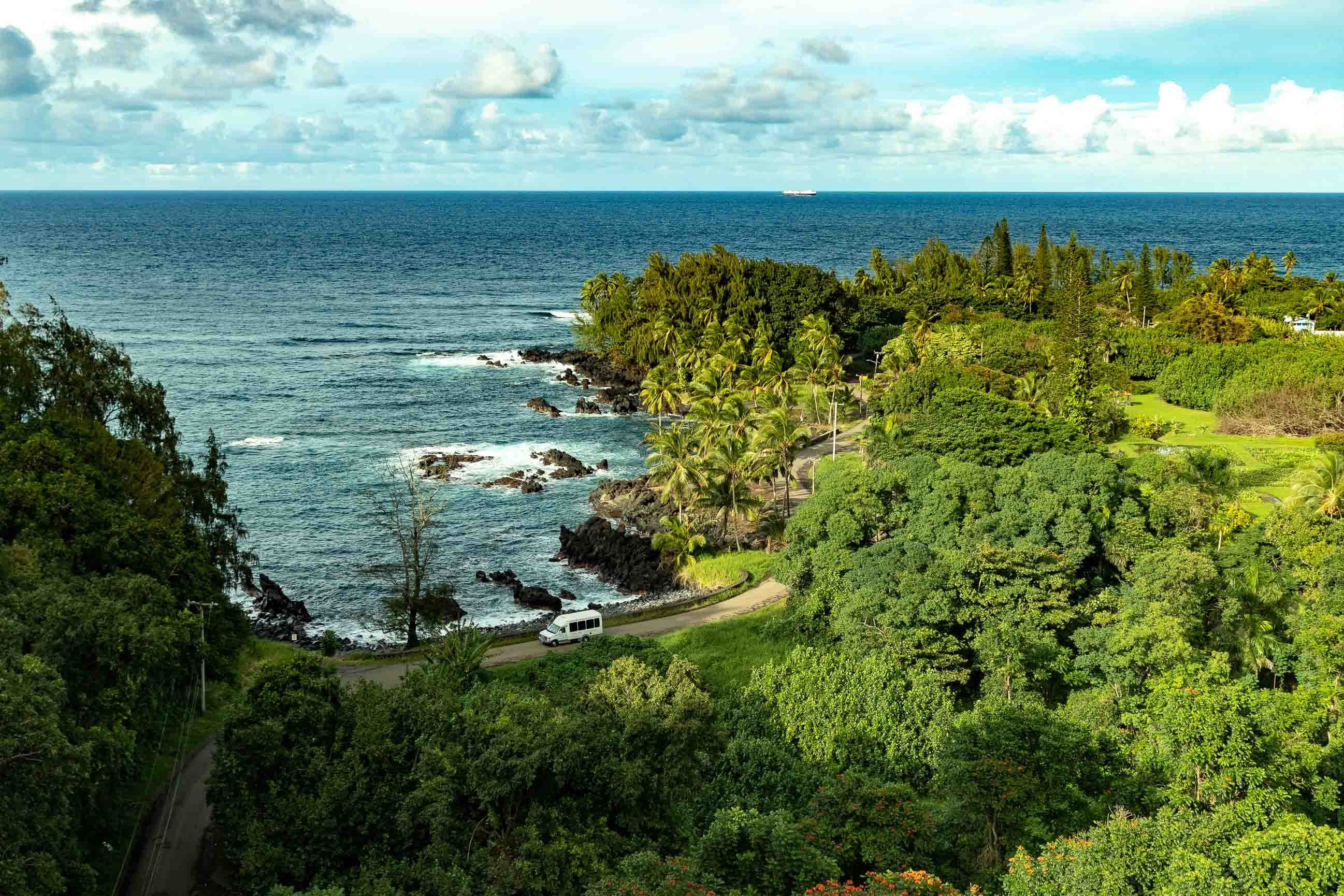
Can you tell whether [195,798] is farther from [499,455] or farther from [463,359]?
[463,359]

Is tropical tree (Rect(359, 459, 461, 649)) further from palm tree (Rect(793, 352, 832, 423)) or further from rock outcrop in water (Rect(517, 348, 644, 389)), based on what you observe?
palm tree (Rect(793, 352, 832, 423))

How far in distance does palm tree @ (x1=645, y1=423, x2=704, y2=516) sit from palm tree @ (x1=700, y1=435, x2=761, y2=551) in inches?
30.8

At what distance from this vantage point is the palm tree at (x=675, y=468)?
54.2 metres

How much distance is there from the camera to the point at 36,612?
896 inches

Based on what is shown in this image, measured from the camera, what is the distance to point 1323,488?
1650 inches

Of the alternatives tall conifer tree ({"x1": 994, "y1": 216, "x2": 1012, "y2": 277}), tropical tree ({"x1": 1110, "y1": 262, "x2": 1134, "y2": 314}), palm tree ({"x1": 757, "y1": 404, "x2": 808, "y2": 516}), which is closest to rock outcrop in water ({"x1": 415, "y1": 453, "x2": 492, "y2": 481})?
palm tree ({"x1": 757, "y1": 404, "x2": 808, "y2": 516})

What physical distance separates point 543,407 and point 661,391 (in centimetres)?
1122

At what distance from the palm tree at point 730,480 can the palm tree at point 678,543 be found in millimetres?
2406

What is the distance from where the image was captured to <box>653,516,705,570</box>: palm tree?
5194 centimetres

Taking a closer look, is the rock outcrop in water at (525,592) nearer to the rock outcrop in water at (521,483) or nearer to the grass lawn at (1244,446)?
the rock outcrop in water at (521,483)

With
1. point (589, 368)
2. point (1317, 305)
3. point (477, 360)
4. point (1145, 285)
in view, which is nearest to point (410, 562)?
point (589, 368)

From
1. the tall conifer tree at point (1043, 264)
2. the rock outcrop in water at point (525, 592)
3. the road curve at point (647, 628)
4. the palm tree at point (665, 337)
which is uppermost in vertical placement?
the tall conifer tree at point (1043, 264)

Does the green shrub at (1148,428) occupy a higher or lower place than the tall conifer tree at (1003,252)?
lower

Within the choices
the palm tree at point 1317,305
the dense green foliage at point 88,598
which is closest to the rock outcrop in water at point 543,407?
the dense green foliage at point 88,598
